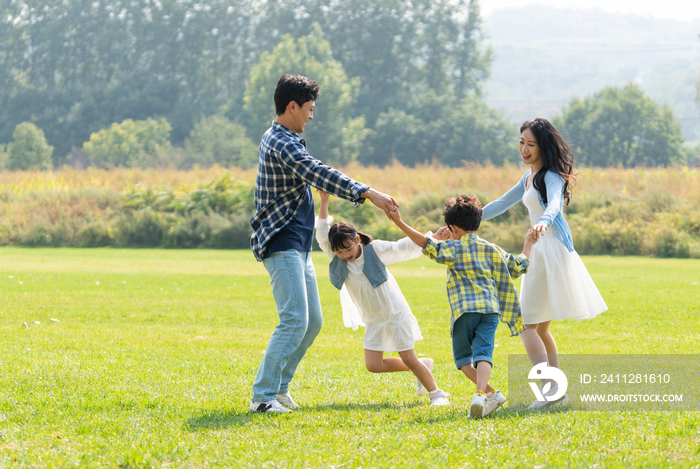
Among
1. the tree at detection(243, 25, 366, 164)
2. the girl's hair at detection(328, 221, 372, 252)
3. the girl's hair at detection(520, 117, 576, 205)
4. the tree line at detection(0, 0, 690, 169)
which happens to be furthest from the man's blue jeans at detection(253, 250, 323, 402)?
the tree line at detection(0, 0, 690, 169)

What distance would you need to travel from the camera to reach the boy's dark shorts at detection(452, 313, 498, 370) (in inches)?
173

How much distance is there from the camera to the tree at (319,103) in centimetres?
5506

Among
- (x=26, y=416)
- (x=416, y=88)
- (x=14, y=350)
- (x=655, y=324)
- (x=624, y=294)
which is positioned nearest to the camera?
(x=26, y=416)

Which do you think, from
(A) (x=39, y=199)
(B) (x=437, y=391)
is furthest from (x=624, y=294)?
(A) (x=39, y=199)

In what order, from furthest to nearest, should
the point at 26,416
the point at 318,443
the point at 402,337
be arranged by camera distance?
the point at 402,337
the point at 26,416
the point at 318,443

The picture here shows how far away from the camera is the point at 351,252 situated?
475 cm

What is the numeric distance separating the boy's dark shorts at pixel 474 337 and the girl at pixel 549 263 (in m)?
0.46

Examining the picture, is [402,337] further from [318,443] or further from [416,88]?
[416,88]

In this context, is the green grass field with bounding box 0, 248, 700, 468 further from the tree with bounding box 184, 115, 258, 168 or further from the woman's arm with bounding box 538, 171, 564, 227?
the tree with bounding box 184, 115, 258, 168

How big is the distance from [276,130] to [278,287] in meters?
1.00

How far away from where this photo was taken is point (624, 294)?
11992 mm

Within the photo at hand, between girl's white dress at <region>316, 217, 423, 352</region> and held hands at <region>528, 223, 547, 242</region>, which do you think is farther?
girl's white dress at <region>316, 217, 423, 352</region>

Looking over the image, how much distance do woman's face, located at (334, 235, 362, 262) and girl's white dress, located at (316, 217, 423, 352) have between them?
0.13 feet

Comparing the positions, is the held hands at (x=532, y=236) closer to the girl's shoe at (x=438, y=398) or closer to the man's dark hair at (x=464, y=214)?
the man's dark hair at (x=464, y=214)
